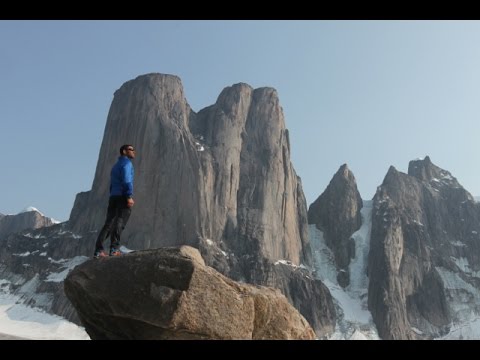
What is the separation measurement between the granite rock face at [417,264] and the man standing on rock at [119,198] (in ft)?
490

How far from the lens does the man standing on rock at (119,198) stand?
12.8 m

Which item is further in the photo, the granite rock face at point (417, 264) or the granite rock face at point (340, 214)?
the granite rock face at point (340, 214)

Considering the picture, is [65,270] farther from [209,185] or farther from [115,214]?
[115,214]

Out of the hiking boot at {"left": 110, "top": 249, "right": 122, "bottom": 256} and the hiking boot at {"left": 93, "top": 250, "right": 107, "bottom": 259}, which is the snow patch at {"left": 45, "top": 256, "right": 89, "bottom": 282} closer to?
Answer: the hiking boot at {"left": 110, "top": 249, "right": 122, "bottom": 256}

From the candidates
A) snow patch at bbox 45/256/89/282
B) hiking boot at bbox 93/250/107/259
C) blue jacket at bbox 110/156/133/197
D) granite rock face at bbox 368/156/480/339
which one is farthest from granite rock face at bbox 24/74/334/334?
blue jacket at bbox 110/156/133/197

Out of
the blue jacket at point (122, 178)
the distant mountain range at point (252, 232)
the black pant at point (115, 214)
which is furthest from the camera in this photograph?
the distant mountain range at point (252, 232)

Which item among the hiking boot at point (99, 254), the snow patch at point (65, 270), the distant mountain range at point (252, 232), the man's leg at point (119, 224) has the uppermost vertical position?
the distant mountain range at point (252, 232)

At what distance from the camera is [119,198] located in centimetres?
1297

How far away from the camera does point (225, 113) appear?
164 m

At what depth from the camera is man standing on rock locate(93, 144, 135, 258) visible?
12.8 metres

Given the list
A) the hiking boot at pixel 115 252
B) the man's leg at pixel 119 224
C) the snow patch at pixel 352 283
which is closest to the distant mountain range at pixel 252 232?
the snow patch at pixel 352 283

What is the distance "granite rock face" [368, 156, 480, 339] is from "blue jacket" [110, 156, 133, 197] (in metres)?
150

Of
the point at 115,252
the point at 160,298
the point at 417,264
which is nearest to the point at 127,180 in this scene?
the point at 115,252

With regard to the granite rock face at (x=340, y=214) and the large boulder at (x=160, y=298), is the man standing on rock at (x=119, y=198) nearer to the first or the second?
the large boulder at (x=160, y=298)
